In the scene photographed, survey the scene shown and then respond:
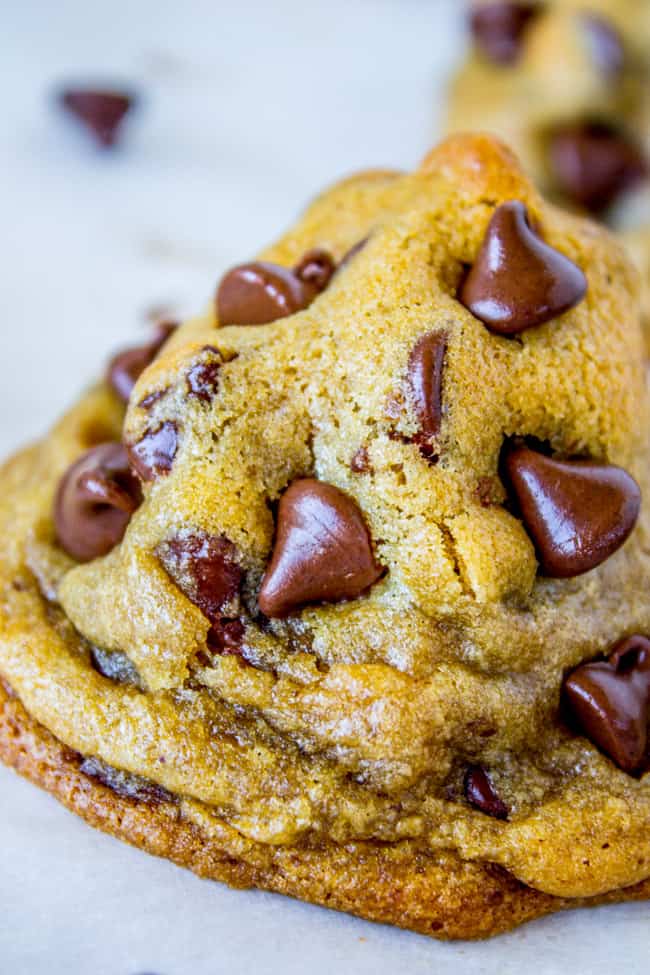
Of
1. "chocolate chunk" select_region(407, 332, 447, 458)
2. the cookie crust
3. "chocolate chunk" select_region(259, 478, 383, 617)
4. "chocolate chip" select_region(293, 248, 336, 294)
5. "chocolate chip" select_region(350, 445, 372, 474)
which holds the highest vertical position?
"chocolate chip" select_region(293, 248, 336, 294)

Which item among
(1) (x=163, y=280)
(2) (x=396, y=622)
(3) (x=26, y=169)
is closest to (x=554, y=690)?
(2) (x=396, y=622)

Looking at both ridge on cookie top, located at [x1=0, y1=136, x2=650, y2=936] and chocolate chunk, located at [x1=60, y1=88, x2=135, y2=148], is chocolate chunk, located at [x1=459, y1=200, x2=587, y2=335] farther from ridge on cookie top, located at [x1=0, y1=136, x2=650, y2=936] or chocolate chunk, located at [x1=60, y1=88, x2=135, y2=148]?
chocolate chunk, located at [x1=60, y1=88, x2=135, y2=148]

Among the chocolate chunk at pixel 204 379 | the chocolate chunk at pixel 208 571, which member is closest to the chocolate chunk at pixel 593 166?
the chocolate chunk at pixel 204 379

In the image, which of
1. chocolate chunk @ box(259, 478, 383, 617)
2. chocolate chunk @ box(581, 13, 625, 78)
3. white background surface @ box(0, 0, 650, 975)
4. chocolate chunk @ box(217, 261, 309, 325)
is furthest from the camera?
chocolate chunk @ box(581, 13, 625, 78)

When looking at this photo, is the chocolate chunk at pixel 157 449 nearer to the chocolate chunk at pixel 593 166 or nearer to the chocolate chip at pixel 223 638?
the chocolate chip at pixel 223 638

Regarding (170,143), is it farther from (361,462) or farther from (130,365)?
(361,462)

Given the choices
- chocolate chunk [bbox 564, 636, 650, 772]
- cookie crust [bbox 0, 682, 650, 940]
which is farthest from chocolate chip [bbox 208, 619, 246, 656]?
chocolate chunk [bbox 564, 636, 650, 772]
